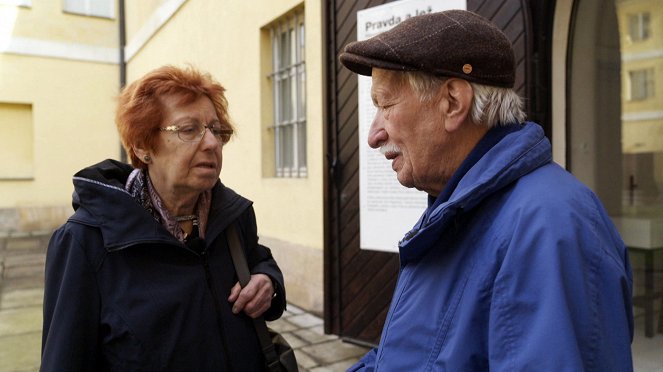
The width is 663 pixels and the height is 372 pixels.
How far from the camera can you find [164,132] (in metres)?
1.83

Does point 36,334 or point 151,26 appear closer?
point 36,334

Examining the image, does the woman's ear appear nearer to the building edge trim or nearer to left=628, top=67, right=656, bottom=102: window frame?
left=628, top=67, right=656, bottom=102: window frame

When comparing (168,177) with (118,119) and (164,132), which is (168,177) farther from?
(118,119)

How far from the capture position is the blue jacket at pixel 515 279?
0.83m

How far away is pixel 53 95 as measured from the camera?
1274 centimetres

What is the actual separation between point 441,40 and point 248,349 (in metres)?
1.24

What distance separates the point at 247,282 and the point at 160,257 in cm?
32

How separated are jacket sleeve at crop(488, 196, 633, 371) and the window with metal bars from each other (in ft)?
15.7

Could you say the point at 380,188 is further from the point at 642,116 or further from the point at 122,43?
the point at 122,43

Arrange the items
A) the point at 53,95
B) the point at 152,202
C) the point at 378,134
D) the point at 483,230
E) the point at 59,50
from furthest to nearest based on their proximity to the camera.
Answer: the point at 59,50 < the point at 53,95 < the point at 152,202 < the point at 378,134 < the point at 483,230

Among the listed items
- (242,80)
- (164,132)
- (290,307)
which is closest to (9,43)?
(242,80)

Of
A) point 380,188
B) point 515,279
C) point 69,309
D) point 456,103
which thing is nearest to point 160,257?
point 69,309

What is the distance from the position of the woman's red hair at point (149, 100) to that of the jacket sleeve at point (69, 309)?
1.38 ft

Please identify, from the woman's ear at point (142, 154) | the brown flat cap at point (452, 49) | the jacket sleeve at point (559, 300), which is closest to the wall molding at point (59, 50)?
the woman's ear at point (142, 154)
